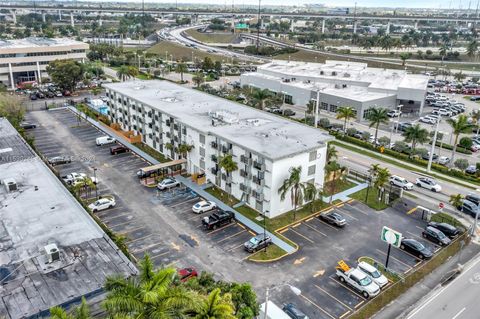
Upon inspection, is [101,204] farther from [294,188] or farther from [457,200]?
[457,200]

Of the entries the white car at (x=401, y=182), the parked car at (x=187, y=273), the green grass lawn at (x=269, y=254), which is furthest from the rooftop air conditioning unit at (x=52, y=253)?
the white car at (x=401, y=182)

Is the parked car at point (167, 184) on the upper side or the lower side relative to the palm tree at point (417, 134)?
lower

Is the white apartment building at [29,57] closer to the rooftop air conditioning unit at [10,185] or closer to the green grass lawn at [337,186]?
the rooftop air conditioning unit at [10,185]

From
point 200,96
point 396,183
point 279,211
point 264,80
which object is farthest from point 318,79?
point 279,211

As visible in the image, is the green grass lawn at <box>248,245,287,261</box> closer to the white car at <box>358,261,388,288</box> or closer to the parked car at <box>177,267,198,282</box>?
the parked car at <box>177,267,198,282</box>

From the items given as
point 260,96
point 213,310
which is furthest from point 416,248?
point 260,96

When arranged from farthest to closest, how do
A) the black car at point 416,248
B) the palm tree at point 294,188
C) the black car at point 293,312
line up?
1. the palm tree at point 294,188
2. the black car at point 416,248
3. the black car at point 293,312

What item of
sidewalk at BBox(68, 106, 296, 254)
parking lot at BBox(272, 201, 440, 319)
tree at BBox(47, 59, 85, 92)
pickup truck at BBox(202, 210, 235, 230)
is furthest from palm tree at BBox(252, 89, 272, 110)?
pickup truck at BBox(202, 210, 235, 230)
